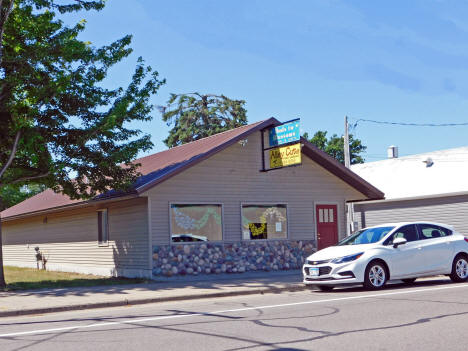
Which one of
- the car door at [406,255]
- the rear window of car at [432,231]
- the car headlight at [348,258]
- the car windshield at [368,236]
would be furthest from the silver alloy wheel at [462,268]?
the car headlight at [348,258]

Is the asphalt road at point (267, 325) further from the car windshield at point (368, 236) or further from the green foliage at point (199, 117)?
the green foliage at point (199, 117)

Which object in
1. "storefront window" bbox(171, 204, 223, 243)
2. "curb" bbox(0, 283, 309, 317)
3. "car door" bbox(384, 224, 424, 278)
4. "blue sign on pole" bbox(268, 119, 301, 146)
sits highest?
"blue sign on pole" bbox(268, 119, 301, 146)

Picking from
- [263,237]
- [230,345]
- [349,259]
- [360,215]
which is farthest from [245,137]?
[360,215]

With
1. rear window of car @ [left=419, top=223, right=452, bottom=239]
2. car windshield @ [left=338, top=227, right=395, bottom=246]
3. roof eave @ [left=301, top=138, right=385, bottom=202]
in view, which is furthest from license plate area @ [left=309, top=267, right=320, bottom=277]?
roof eave @ [left=301, top=138, right=385, bottom=202]

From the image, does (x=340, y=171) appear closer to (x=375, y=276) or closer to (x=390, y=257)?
(x=390, y=257)

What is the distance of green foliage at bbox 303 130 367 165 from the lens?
62500mm

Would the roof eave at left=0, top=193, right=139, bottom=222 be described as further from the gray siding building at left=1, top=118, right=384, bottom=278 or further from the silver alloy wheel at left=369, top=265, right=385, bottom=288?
the silver alloy wheel at left=369, top=265, right=385, bottom=288

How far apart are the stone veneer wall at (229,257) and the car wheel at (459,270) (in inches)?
283

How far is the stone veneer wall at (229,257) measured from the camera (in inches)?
745

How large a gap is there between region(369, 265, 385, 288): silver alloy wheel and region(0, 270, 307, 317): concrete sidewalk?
226 cm

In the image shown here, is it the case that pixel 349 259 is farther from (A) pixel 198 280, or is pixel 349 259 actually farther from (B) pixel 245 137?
(B) pixel 245 137

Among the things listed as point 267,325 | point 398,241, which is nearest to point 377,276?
point 398,241

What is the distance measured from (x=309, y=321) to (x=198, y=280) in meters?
9.51

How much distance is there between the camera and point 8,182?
17.4 meters
